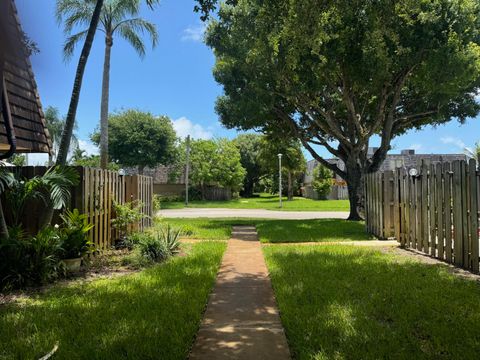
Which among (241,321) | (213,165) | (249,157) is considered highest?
(249,157)

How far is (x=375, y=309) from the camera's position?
15.7 ft

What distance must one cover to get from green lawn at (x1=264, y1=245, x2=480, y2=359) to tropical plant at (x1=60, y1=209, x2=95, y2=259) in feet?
9.97

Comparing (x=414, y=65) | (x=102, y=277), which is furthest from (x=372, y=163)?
(x=102, y=277)

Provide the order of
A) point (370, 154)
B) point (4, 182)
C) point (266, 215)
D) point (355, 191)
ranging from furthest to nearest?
point (370, 154) < point (266, 215) < point (355, 191) < point (4, 182)

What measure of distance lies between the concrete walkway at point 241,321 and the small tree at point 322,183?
39.9m

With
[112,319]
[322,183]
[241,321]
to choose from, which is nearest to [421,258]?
[241,321]

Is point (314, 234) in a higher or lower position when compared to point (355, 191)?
lower

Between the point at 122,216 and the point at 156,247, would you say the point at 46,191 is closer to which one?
the point at 156,247

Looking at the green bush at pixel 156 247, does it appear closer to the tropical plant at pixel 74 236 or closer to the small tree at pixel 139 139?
the tropical plant at pixel 74 236

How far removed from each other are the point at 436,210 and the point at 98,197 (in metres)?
6.40

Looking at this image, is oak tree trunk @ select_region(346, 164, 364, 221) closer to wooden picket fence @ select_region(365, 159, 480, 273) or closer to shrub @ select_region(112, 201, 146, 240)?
wooden picket fence @ select_region(365, 159, 480, 273)

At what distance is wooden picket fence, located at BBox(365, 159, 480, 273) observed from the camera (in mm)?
6883

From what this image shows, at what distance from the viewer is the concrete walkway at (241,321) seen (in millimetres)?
3727

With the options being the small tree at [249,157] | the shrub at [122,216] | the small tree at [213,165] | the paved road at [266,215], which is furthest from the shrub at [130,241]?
the small tree at [249,157]
